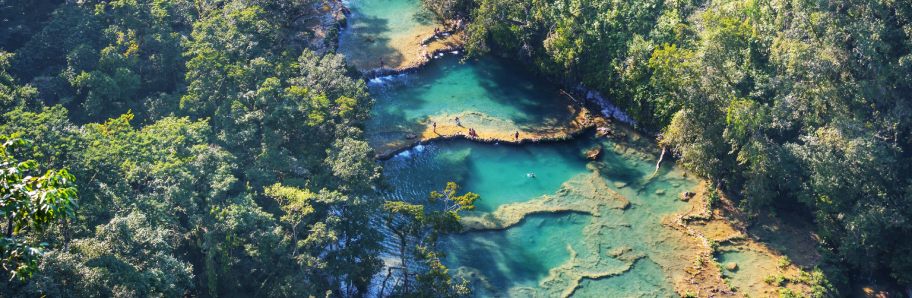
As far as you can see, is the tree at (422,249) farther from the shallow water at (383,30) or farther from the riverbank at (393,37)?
the shallow water at (383,30)

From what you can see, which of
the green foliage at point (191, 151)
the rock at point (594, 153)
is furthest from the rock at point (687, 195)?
the green foliage at point (191, 151)

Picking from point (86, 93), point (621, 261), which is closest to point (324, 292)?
point (621, 261)

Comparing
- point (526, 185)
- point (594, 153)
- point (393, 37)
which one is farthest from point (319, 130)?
point (393, 37)

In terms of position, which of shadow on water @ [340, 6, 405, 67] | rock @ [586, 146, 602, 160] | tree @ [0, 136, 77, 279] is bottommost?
rock @ [586, 146, 602, 160]

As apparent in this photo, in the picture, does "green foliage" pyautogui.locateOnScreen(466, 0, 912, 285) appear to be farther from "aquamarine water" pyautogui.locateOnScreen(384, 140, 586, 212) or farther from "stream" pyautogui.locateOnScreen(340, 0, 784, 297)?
"aquamarine water" pyautogui.locateOnScreen(384, 140, 586, 212)

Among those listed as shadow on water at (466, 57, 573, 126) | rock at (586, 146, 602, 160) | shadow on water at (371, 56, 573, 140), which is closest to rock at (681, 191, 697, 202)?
rock at (586, 146, 602, 160)

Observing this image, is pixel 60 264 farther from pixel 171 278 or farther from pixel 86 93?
pixel 86 93
